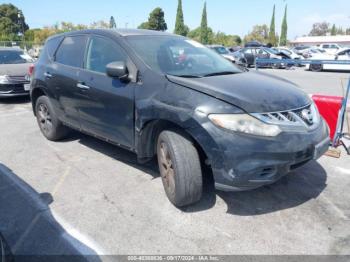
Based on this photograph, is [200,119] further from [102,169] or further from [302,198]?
[102,169]

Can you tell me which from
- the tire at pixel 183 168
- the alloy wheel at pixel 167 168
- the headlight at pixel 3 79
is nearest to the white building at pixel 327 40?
the headlight at pixel 3 79

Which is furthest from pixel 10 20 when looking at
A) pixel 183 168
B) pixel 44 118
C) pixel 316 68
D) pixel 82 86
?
pixel 183 168

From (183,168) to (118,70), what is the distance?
1.27 metres

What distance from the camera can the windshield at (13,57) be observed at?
31.7ft

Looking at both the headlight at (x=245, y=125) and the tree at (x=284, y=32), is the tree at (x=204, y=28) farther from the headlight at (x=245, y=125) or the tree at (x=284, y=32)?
the headlight at (x=245, y=125)

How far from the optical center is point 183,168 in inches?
118

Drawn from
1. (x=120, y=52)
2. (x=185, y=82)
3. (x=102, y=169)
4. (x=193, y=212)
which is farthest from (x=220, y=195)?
(x=120, y=52)

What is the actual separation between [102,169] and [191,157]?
1.69 meters

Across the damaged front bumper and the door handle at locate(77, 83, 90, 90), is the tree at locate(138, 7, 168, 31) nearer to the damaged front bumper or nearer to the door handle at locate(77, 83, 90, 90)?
the door handle at locate(77, 83, 90, 90)

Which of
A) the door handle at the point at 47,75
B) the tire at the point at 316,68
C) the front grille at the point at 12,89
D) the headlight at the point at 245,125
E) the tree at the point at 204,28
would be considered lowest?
the tire at the point at 316,68

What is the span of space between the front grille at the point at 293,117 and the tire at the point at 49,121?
11.5 feet

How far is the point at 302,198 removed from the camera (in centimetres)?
349

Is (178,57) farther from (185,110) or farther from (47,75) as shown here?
(47,75)

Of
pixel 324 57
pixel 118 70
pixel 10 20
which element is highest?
pixel 10 20
